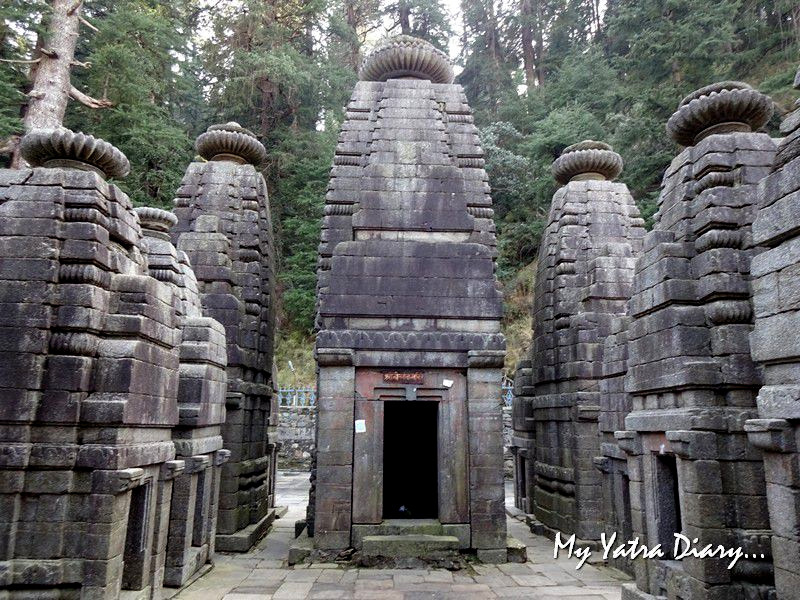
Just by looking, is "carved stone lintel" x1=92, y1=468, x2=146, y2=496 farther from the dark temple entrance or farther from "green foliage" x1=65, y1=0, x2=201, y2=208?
"green foliage" x1=65, y1=0, x2=201, y2=208

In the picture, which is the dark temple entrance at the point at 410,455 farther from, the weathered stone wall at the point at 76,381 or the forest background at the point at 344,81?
the forest background at the point at 344,81

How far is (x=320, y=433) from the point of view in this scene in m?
10.1

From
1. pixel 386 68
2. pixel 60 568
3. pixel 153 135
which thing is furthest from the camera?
pixel 153 135

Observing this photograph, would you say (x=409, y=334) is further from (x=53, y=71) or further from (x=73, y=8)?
(x=73, y=8)

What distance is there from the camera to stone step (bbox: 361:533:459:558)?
961 cm

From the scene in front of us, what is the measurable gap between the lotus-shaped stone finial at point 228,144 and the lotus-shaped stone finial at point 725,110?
10.1m

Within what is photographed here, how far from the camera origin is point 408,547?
9.66 meters

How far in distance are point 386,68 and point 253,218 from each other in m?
4.67

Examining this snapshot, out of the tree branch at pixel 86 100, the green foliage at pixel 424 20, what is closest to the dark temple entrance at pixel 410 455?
the tree branch at pixel 86 100

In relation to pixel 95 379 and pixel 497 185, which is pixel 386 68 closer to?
pixel 95 379

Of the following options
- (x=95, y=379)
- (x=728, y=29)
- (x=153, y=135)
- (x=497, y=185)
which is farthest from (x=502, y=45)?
(x=95, y=379)

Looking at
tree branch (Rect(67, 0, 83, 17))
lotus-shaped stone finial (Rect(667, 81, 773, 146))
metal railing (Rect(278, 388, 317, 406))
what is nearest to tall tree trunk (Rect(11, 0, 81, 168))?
tree branch (Rect(67, 0, 83, 17))

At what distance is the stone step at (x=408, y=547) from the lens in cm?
961

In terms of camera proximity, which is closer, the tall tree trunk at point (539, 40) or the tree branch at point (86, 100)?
the tree branch at point (86, 100)
